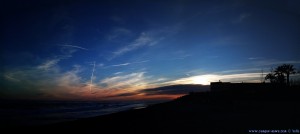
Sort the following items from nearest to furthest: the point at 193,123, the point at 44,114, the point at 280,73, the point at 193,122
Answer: the point at 193,123 < the point at 193,122 < the point at 44,114 < the point at 280,73

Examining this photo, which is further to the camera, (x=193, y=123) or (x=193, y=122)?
(x=193, y=122)

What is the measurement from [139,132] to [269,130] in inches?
289

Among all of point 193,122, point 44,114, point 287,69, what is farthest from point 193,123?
point 287,69

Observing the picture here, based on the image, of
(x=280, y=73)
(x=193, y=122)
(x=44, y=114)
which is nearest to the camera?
(x=193, y=122)

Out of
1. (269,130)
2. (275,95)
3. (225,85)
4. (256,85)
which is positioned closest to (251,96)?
(275,95)

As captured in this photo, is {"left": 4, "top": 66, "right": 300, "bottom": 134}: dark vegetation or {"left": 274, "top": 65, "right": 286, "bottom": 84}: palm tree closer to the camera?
{"left": 4, "top": 66, "right": 300, "bottom": 134}: dark vegetation

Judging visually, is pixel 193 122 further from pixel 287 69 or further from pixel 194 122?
pixel 287 69

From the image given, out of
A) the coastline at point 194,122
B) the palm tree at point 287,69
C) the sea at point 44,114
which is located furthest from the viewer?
the palm tree at point 287,69

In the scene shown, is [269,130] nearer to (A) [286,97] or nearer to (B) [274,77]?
(A) [286,97]

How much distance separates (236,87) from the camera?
6016 centimetres

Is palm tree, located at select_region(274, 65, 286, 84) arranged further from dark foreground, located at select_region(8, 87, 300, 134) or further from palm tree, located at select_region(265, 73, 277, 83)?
dark foreground, located at select_region(8, 87, 300, 134)

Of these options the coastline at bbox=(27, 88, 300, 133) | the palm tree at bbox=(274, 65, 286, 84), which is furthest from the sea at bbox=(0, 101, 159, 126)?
the palm tree at bbox=(274, 65, 286, 84)

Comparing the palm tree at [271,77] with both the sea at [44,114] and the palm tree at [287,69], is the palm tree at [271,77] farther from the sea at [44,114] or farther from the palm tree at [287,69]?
the sea at [44,114]

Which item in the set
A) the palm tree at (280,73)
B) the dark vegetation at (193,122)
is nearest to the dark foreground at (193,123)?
the dark vegetation at (193,122)
